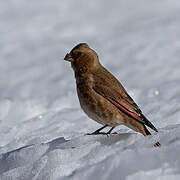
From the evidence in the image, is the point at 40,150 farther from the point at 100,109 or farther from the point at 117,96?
the point at 117,96

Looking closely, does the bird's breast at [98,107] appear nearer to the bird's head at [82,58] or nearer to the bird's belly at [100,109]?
the bird's belly at [100,109]

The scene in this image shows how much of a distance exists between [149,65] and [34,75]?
2.19 meters

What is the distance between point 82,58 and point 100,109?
688 mm

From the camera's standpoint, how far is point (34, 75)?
37.3 feet

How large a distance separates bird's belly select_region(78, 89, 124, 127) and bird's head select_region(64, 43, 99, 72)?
1.31 ft

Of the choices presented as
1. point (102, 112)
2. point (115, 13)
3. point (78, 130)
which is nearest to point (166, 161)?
point (102, 112)

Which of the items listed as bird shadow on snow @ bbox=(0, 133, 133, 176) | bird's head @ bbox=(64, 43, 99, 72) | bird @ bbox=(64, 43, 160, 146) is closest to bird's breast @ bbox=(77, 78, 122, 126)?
bird @ bbox=(64, 43, 160, 146)

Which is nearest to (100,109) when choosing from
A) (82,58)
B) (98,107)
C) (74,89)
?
(98,107)

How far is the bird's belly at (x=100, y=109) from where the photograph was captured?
5.77 m

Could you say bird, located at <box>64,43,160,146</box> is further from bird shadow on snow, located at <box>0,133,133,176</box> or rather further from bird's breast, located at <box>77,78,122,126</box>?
bird shadow on snow, located at <box>0,133,133,176</box>

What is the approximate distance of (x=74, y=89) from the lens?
998cm

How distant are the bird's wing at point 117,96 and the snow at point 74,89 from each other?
60 centimetres

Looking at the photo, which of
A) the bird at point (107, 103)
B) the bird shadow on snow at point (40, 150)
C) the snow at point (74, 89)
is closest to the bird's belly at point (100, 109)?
the bird at point (107, 103)

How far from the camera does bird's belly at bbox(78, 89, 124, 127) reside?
18.9 ft
